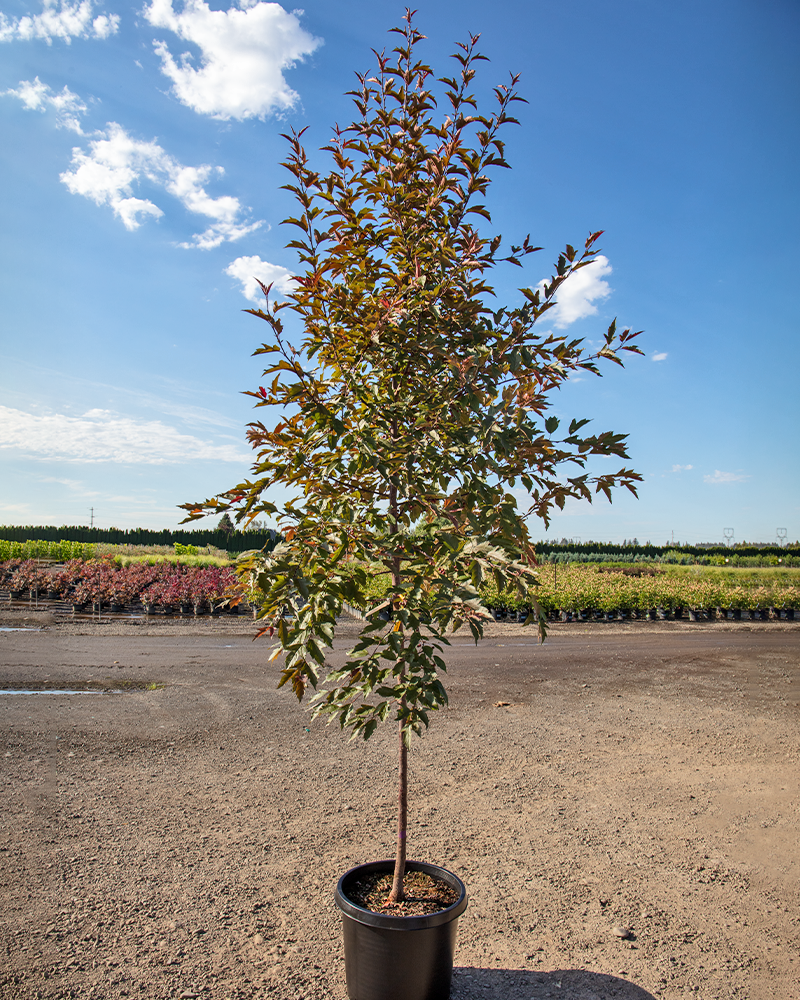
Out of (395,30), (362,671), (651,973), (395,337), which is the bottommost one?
(651,973)

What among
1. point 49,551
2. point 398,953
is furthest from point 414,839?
point 49,551

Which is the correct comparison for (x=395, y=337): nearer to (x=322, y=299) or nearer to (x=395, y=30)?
(x=322, y=299)

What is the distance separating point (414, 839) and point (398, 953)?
65.3 inches

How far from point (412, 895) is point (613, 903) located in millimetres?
1403

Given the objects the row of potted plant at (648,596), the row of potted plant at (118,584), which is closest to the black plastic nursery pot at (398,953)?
the row of potted plant at (648,596)

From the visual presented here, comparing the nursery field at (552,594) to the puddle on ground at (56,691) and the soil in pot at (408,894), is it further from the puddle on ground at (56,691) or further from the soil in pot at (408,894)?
the soil in pot at (408,894)

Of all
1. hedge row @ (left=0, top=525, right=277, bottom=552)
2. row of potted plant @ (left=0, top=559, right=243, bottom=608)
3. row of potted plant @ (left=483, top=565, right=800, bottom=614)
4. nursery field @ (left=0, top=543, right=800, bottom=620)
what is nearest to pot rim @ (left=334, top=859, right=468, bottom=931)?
nursery field @ (left=0, top=543, right=800, bottom=620)

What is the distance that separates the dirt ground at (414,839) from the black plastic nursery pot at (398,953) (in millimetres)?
254

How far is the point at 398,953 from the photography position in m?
2.56

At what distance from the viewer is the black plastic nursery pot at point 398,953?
2543mm

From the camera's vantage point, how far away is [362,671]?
98.7 inches

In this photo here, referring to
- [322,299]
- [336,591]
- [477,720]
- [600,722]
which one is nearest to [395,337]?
[322,299]

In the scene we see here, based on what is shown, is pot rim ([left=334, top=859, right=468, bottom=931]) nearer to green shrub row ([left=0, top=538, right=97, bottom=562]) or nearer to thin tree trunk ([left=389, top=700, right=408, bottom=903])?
thin tree trunk ([left=389, top=700, right=408, bottom=903])

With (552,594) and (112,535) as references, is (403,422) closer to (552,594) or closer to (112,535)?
(552,594)
